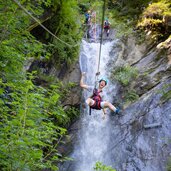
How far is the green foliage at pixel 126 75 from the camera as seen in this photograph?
10.5 m

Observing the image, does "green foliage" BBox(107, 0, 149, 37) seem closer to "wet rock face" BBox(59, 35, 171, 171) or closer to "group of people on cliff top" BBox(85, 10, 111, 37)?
"group of people on cliff top" BBox(85, 10, 111, 37)

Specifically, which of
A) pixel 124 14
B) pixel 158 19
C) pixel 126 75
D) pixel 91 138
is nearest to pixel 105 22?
pixel 124 14

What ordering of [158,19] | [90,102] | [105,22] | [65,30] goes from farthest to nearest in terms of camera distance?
[105,22] < [158,19] < [65,30] < [90,102]

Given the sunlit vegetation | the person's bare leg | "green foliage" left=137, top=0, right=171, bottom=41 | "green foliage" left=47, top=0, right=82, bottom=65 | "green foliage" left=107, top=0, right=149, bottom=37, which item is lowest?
the sunlit vegetation

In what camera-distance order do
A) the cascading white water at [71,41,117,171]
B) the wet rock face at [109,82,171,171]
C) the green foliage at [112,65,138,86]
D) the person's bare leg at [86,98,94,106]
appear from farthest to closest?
the green foliage at [112,65,138,86], the cascading white water at [71,41,117,171], the person's bare leg at [86,98,94,106], the wet rock face at [109,82,171,171]

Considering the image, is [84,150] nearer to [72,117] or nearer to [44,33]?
[72,117]

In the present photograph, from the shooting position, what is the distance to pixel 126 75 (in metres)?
10.7

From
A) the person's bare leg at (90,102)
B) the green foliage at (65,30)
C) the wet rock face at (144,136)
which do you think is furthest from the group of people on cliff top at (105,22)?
the person's bare leg at (90,102)

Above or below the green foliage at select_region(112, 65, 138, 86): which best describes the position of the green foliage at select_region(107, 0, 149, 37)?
above

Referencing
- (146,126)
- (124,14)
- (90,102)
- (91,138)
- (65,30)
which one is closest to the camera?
(90,102)

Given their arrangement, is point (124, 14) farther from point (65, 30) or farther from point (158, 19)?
point (65, 30)

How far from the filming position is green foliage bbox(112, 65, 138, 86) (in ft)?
34.4

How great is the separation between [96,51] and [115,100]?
13.7 feet

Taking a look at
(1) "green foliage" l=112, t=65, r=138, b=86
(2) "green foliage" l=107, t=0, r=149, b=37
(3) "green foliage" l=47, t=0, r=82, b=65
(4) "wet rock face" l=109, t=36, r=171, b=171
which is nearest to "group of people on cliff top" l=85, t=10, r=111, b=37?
(2) "green foliage" l=107, t=0, r=149, b=37
